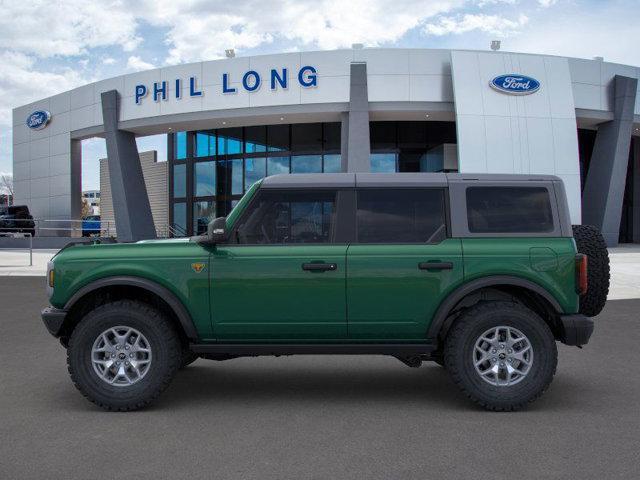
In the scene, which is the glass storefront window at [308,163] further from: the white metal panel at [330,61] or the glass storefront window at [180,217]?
the glass storefront window at [180,217]

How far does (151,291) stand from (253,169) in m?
29.1

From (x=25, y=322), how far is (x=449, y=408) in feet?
22.8

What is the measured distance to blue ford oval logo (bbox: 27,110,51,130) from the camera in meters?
35.1

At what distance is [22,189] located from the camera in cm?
3756

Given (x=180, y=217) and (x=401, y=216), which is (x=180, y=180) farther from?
(x=401, y=216)

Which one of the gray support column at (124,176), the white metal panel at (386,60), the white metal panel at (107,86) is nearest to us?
the white metal panel at (386,60)

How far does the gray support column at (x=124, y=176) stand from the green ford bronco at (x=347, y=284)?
26433 millimetres

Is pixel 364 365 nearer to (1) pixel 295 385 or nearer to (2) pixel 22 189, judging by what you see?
(1) pixel 295 385

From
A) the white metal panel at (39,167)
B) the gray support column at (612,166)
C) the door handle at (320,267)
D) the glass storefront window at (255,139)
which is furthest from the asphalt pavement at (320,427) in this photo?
the white metal panel at (39,167)

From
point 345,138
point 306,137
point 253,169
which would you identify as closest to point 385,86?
point 345,138

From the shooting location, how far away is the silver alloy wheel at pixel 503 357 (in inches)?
189

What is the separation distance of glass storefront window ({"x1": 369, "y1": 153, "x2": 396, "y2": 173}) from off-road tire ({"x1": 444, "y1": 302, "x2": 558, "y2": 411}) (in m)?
26.8

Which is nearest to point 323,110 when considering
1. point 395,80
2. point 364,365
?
point 395,80

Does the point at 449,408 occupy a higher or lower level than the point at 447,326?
lower
